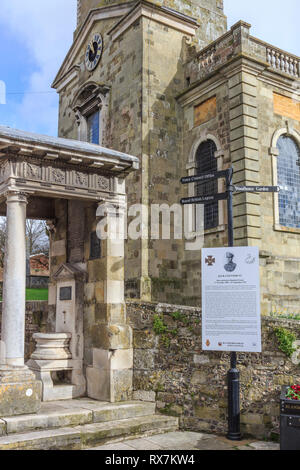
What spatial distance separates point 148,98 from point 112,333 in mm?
9534

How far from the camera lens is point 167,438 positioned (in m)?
7.61

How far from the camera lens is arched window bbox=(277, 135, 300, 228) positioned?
14.8 meters

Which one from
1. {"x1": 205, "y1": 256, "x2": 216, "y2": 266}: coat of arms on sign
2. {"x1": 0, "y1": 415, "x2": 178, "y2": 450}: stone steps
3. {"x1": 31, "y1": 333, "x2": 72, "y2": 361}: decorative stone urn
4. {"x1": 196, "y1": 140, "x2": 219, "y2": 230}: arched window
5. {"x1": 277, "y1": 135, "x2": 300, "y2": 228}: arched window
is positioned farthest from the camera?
{"x1": 196, "y1": 140, "x2": 219, "y2": 230}: arched window

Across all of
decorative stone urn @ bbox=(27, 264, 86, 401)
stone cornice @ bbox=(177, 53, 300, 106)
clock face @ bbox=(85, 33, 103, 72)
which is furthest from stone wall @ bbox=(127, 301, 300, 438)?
clock face @ bbox=(85, 33, 103, 72)

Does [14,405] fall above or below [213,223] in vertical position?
below

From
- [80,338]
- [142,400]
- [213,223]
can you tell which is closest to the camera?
[142,400]

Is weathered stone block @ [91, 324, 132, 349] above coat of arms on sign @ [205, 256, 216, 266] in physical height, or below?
below

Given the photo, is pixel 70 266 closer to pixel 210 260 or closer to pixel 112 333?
pixel 112 333

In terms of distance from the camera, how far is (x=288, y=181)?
1514 centimetres

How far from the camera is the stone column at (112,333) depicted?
8656 mm

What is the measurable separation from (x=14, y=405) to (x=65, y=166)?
418 centimetres

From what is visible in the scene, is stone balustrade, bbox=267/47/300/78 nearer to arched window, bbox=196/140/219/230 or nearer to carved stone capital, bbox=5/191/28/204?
arched window, bbox=196/140/219/230
